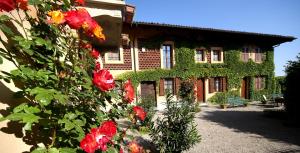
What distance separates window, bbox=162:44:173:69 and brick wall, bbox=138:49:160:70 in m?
0.65

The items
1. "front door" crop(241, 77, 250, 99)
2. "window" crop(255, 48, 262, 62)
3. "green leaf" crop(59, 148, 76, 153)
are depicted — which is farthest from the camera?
"window" crop(255, 48, 262, 62)

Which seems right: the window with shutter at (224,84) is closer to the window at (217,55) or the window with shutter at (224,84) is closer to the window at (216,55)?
the window at (217,55)

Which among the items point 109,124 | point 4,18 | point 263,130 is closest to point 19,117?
point 109,124

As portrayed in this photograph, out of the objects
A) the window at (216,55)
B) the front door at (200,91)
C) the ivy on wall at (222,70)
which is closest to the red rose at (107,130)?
the ivy on wall at (222,70)

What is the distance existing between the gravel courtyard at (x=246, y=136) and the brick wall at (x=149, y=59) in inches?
260

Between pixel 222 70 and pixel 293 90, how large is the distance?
32.3 ft

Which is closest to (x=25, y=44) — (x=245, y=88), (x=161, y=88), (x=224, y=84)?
(x=161, y=88)

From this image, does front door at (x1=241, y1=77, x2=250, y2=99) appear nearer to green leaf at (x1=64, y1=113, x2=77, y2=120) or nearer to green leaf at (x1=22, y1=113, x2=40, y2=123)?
green leaf at (x1=64, y1=113, x2=77, y2=120)

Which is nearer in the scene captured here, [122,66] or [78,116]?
[78,116]

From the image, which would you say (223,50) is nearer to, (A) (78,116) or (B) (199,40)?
(B) (199,40)

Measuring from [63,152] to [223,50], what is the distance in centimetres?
2186

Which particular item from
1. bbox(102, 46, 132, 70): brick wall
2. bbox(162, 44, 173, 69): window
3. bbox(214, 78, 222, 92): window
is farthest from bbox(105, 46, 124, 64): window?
bbox(214, 78, 222, 92): window

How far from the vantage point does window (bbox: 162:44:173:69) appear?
18969mm

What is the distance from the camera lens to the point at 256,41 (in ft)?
77.2
